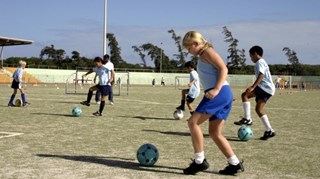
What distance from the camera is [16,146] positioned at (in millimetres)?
7691

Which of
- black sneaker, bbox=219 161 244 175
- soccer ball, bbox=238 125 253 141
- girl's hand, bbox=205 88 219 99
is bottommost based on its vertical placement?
black sneaker, bbox=219 161 244 175

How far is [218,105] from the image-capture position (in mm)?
5785

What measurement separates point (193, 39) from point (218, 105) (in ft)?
3.06

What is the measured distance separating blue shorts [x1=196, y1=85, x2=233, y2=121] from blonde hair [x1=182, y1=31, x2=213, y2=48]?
69 centimetres

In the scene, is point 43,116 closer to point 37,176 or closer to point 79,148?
point 79,148

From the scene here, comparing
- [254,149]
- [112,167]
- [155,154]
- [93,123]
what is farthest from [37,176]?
[93,123]

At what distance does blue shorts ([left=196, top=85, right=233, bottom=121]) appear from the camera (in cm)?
574

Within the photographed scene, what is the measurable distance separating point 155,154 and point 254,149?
244cm

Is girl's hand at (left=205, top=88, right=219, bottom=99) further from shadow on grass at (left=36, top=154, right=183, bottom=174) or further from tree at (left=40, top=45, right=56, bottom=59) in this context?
tree at (left=40, top=45, right=56, bottom=59)

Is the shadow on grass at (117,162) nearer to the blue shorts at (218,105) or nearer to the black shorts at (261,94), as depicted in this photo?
→ the blue shorts at (218,105)

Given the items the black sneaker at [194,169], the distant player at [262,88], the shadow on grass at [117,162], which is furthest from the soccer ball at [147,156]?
the distant player at [262,88]

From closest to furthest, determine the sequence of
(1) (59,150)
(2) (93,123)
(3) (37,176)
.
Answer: (3) (37,176), (1) (59,150), (2) (93,123)

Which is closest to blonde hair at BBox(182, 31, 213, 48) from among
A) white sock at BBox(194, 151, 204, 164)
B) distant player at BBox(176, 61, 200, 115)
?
white sock at BBox(194, 151, 204, 164)

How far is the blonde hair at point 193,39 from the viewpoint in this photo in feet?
18.6
